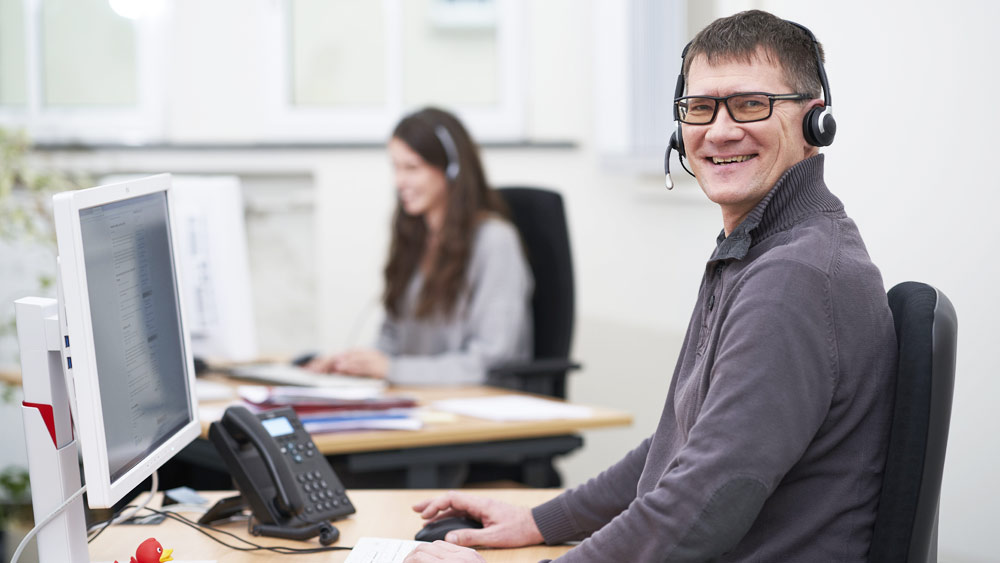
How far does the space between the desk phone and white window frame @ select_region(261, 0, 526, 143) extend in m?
2.30

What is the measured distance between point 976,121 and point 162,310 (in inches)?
43.7

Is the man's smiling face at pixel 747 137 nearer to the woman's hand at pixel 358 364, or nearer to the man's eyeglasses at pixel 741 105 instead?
the man's eyeglasses at pixel 741 105

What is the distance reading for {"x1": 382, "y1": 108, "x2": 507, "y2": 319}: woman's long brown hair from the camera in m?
2.81

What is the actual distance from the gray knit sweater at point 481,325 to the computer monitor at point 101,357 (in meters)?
1.27

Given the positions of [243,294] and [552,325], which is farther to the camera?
[552,325]

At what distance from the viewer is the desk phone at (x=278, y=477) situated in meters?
1.43

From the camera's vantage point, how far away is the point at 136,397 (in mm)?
1194

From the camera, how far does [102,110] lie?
12.4ft

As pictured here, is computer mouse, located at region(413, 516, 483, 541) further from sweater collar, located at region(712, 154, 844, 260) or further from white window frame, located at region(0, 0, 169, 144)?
white window frame, located at region(0, 0, 169, 144)

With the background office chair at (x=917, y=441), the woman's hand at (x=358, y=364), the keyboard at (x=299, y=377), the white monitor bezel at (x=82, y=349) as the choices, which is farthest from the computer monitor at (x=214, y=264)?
the background office chair at (x=917, y=441)

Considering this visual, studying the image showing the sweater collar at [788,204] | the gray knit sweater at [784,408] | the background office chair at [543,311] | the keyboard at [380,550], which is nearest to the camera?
the gray knit sweater at [784,408]

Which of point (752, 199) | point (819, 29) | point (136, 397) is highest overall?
point (819, 29)

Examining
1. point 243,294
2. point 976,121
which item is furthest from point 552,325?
point 976,121

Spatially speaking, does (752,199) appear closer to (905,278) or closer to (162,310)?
(905,278)
